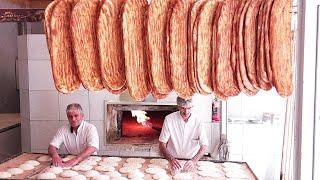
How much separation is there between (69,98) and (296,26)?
4.66 m

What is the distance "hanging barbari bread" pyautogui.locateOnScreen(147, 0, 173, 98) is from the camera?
3.65ft

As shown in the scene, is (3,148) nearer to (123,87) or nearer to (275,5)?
(123,87)

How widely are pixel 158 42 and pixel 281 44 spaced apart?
0.36 m

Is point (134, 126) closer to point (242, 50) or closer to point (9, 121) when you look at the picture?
point (9, 121)

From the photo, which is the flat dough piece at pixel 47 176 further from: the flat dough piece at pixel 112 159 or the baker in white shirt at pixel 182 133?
the baker in white shirt at pixel 182 133

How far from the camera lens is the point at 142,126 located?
5457 mm

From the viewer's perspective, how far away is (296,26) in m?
1.02

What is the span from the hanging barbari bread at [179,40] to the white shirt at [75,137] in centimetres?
353

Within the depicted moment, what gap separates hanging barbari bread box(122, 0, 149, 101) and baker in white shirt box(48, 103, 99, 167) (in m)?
3.25

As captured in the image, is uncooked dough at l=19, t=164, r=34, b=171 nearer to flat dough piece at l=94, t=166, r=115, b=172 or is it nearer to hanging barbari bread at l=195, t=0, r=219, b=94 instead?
flat dough piece at l=94, t=166, r=115, b=172

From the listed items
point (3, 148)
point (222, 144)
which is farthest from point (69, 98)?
point (222, 144)

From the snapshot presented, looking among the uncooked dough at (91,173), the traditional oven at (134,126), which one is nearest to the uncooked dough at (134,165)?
the uncooked dough at (91,173)

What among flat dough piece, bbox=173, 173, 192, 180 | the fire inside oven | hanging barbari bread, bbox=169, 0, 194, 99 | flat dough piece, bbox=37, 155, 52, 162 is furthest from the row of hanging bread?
the fire inside oven

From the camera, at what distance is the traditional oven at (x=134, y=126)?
5.23 m
